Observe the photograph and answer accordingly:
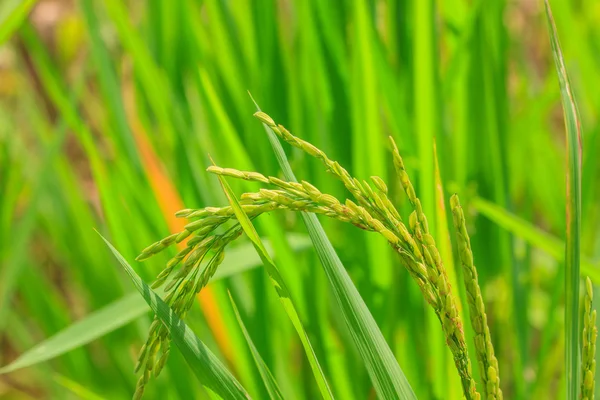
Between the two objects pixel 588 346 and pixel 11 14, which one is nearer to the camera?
pixel 588 346

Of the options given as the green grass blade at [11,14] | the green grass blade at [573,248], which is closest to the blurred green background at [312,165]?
the green grass blade at [11,14]

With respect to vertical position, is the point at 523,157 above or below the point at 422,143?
below

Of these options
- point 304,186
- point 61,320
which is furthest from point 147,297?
point 61,320

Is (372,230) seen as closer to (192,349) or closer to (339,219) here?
(339,219)

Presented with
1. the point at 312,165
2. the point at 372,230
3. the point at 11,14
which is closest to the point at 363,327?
the point at 372,230

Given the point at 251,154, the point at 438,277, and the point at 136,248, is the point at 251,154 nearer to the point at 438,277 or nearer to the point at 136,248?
the point at 136,248

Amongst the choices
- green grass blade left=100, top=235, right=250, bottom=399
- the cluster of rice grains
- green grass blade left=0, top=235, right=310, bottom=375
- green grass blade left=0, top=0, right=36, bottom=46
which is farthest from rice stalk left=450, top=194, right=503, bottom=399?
green grass blade left=0, top=0, right=36, bottom=46

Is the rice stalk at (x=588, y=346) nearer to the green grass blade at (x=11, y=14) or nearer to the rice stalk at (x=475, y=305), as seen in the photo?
the rice stalk at (x=475, y=305)
